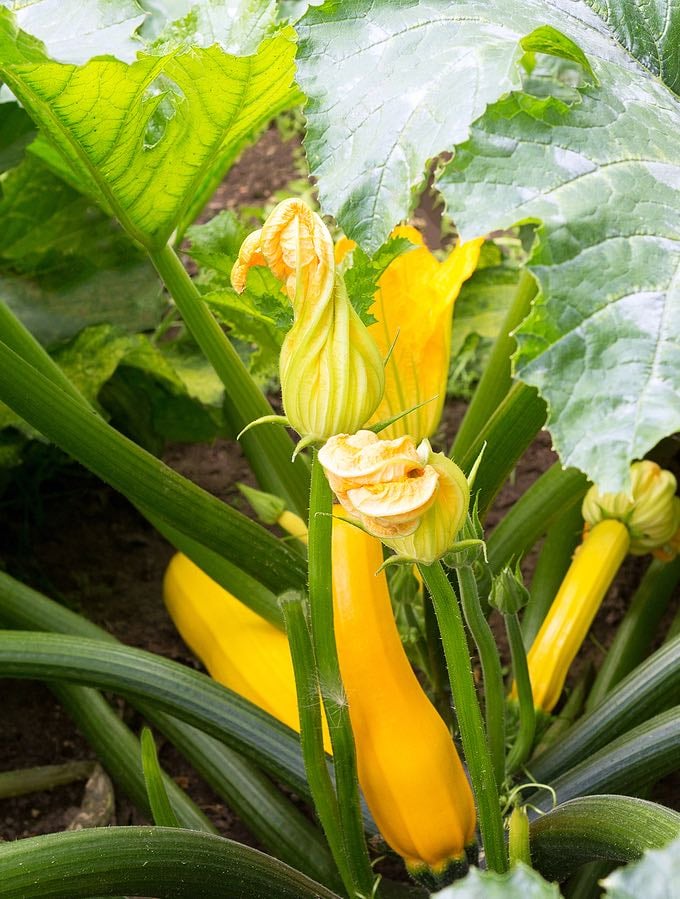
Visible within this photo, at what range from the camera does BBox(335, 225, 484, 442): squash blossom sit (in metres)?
1.35

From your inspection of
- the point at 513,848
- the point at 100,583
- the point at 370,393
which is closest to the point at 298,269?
the point at 370,393

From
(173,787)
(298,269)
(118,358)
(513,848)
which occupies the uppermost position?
(298,269)

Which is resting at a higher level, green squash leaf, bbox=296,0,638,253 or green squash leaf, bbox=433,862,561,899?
green squash leaf, bbox=296,0,638,253

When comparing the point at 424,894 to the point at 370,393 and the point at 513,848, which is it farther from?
the point at 370,393

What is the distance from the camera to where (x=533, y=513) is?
4.92 feet

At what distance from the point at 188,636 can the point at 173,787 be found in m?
0.26

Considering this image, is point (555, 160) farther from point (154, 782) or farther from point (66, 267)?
point (66, 267)

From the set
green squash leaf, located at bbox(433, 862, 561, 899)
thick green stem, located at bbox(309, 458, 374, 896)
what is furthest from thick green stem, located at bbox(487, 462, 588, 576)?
green squash leaf, located at bbox(433, 862, 561, 899)

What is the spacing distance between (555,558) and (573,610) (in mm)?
196

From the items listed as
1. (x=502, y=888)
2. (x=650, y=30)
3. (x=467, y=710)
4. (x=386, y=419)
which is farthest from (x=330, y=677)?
(x=650, y=30)

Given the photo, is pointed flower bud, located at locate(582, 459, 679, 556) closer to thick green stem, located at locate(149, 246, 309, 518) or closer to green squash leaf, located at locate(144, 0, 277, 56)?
thick green stem, located at locate(149, 246, 309, 518)

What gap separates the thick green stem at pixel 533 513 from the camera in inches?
58.9

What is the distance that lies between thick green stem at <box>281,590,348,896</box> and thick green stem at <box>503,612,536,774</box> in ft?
0.79

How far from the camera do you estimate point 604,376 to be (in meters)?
0.84
